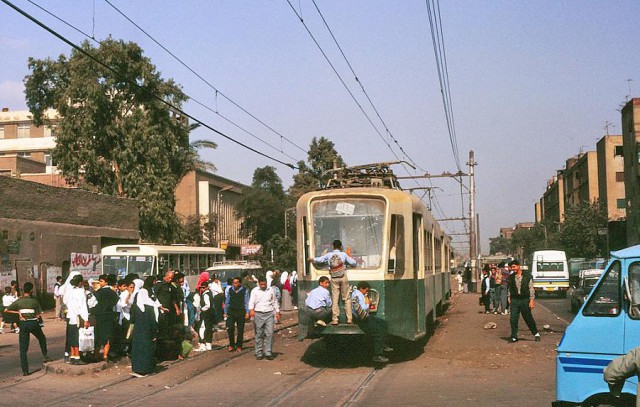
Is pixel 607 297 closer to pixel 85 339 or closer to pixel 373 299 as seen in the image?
pixel 373 299

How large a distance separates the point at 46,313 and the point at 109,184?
1460cm

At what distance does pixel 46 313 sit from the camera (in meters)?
32.8

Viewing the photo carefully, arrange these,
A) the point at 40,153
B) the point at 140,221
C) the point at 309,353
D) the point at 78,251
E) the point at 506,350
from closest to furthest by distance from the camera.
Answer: the point at 506,350 → the point at 309,353 → the point at 78,251 → the point at 140,221 → the point at 40,153

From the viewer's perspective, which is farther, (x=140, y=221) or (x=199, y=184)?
(x=199, y=184)

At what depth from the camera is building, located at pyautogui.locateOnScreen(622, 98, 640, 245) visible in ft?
200

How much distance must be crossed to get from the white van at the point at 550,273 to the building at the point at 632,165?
17.5 meters

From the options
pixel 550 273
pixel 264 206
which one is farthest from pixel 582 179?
pixel 550 273

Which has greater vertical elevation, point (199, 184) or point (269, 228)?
point (199, 184)

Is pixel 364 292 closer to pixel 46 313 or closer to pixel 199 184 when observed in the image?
pixel 46 313

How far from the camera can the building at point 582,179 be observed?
91.5m

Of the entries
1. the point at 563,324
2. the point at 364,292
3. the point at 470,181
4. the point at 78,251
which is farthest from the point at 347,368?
the point at 470,181

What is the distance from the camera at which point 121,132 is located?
4522 cm

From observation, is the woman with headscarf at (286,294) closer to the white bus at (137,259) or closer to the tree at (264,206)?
the white bus at (137,259)

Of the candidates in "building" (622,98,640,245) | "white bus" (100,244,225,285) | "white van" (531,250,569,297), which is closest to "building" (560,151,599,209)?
"building" (622,98,640,245)
